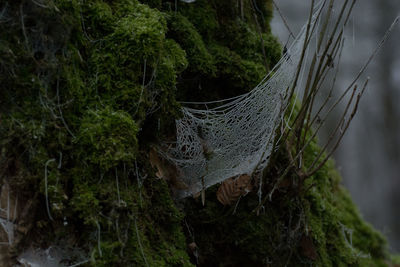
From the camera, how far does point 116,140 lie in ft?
4.93

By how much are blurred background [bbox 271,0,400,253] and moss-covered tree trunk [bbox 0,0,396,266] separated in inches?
383

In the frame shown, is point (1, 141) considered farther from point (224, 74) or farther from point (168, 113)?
point (224, 74)

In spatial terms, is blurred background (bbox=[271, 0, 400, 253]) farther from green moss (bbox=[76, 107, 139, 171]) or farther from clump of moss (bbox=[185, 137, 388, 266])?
green moss (bbox=[76, 107, 139, 171])

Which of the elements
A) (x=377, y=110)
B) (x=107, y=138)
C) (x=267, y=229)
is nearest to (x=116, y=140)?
(x=107, y=138)

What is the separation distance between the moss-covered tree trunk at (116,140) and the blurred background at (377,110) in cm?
974

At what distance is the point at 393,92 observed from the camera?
12.8 m

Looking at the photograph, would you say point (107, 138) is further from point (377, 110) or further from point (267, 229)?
point (377, 110)

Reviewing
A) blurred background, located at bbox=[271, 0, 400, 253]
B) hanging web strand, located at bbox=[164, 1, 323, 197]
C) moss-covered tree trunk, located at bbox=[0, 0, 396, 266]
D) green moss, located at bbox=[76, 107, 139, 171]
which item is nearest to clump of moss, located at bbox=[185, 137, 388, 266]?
moss-covered tree trunk, located at bbox=[0, 0, 396, 266]

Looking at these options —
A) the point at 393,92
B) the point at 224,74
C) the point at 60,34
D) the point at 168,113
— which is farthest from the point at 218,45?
the point at 393,92

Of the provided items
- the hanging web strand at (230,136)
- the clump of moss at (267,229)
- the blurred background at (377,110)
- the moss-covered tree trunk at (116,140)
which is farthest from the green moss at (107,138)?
the blurred background at (377,110)

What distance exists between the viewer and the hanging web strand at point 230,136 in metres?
→ 2.03

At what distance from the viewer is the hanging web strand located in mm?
2031

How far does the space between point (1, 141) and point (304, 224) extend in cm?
179

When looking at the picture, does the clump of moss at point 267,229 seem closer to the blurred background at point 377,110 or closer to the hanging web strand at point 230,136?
the hanging web strand at point 230,136
